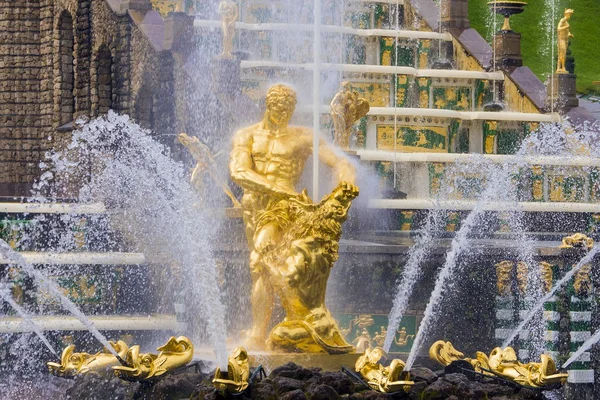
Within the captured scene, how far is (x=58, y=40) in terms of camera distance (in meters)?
30.5

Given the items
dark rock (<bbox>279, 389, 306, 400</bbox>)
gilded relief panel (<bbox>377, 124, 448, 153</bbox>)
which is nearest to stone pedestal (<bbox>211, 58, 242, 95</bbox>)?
gilded relief panel (<bbox>377, 124, 448, 153</bbox>)

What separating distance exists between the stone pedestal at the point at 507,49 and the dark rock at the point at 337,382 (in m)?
13.8

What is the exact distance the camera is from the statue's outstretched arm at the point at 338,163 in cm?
1670

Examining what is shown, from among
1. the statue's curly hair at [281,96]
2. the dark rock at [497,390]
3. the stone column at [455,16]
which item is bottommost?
the dark rock at [497,390]

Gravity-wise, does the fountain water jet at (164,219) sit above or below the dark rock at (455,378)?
above

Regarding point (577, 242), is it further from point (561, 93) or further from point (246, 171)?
point (561, 93)

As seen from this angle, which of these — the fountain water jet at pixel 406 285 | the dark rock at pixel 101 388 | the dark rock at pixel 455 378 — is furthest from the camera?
the fountain water jet at pixel 406 285

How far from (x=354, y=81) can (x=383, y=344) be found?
26.3ft

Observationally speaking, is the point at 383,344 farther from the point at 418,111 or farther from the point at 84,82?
the point at 84,82

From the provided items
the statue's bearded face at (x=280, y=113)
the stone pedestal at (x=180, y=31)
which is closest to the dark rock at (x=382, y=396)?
the statue's bearded face at (x=280, y=113)

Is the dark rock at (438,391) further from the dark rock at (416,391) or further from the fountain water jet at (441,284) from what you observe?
the fountain water jet at (441,284)

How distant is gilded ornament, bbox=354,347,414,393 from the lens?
14.1m

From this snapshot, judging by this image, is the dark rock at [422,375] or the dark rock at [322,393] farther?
the dark rock at [422,375]

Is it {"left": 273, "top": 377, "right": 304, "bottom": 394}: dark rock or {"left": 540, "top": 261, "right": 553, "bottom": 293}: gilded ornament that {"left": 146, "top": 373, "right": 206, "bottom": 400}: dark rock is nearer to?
{"left": 273, "top": 377, "right": 304, "bottom": 394}: dark rock
